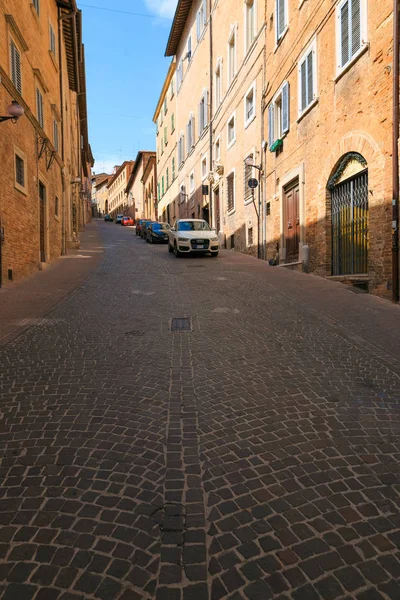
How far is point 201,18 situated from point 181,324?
2895 cm

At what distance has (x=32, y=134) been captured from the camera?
49.4 ft

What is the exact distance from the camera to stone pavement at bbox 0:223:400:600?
2285 mm

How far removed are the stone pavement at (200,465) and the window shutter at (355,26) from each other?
24.7 feet

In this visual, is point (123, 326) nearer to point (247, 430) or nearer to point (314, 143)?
point (247, 430)

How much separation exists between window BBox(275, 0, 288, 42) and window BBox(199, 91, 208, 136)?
1278 cm

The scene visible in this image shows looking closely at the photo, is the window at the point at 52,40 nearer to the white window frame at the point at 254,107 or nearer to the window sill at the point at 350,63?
the white window frame at the point at 254,107

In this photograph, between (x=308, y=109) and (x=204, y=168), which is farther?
(x=204, y=168)

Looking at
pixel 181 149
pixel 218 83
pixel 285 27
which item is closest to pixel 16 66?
pixel 285 27

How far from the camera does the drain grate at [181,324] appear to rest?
7.37 m

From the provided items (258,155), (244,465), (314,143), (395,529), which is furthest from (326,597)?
Result: (258,155)

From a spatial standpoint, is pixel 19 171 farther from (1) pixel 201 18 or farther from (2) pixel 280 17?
(1) pixel 201 18

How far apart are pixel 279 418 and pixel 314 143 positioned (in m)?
11.6

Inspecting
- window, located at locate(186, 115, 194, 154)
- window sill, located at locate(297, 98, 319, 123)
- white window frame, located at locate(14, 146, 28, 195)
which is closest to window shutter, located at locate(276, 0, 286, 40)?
window sill, located at locate(297, 98, 319, 123)

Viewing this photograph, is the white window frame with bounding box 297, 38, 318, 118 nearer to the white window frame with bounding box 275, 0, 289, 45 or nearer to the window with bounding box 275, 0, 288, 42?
the white window frame with bounding box 275, 0, 289, 45
